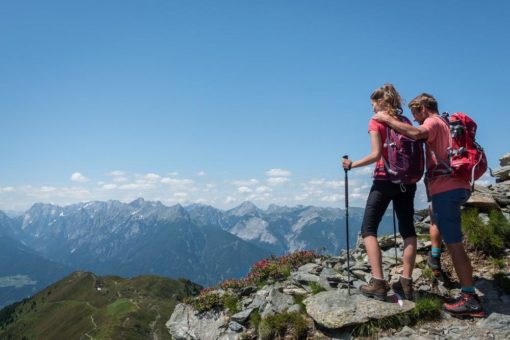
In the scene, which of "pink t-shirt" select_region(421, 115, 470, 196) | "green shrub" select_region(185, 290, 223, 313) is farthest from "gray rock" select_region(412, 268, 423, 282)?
"green shrub" select_region(185, 290, 223, 313)

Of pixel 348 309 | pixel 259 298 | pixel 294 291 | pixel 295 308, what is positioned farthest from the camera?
pixel 259 298

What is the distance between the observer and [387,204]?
27.4 ft

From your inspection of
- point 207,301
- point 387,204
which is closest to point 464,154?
point 387,204

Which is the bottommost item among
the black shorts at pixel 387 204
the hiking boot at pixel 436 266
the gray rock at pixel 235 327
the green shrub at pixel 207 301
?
the gray rock at pixel 235 327

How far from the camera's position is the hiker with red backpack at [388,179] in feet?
26.3

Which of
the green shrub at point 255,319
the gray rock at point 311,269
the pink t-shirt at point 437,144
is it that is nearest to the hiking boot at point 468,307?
the pink t-shirt at point 437,144

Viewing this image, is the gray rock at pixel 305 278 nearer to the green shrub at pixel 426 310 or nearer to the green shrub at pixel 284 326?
Answer: the green shrub at pixel 284 326

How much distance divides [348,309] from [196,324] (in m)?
6.39

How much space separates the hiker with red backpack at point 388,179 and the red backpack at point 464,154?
0.54 metres

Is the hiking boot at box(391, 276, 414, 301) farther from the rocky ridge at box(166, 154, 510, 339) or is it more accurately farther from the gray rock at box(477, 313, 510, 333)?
the gray rock at box(477, 313, 510, 333)

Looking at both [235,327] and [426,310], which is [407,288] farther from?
[235,327]

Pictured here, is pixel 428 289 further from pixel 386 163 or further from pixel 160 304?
pixel 160 304

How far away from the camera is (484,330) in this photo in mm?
7484

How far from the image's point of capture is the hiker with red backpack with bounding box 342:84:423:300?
802 centimetres
